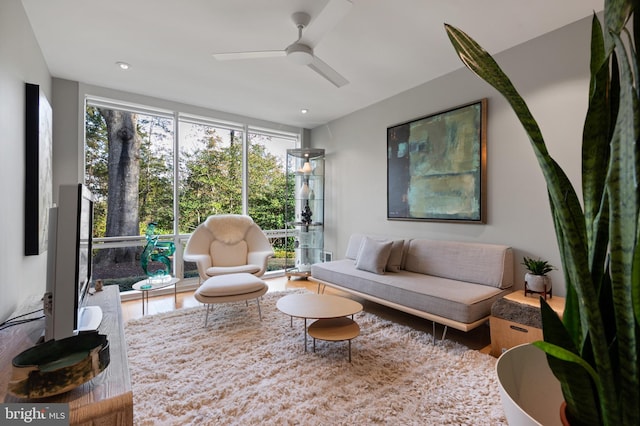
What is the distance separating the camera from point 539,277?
2.15 metres

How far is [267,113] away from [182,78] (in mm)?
1420

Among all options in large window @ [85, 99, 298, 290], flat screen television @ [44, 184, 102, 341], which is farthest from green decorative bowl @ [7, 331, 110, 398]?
large window @ [85, 99, 298, 290]

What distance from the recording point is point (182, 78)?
3209 mm

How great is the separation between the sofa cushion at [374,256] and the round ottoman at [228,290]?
3.66ft

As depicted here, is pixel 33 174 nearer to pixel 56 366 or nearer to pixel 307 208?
pixel 56 366

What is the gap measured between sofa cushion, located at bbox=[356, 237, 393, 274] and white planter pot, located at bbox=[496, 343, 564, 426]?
242 cm

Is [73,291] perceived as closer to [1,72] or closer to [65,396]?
[65,396]

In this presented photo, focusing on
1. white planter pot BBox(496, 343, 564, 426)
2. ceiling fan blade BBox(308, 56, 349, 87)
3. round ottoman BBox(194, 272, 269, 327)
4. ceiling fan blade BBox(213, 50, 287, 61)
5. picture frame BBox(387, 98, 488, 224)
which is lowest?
round ottoman BBox(194, 272, 269, 327)

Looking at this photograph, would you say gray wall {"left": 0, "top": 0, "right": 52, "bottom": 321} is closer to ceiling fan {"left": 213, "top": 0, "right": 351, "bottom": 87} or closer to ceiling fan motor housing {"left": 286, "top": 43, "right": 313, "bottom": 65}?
ceiling fan {"left": 213, "top": 0, "right": 351, "bottom": 87}

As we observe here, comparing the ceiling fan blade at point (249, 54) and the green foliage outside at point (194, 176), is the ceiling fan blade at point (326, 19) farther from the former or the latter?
the green foliage outside at point (194, 176)

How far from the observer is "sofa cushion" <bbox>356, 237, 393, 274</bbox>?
3041mm

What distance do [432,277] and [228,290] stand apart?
2010mm

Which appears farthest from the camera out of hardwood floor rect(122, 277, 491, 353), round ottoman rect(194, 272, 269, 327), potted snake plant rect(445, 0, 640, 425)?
round ottoman rect(194, 272, 269, 327)

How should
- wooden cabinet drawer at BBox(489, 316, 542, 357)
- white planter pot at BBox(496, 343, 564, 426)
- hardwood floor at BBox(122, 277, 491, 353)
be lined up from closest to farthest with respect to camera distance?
white planter pot at BBox(496, 343, 564, 426)
wooden cabinet drawer at BBox(489, 316, 542, 357)
hardwood floor at BBox(122, 277, 491, 353)
